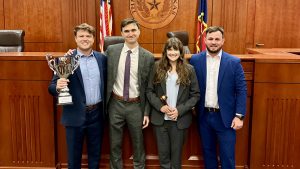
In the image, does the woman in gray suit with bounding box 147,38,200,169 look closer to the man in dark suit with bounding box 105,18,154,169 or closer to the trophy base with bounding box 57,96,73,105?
the man in dark suit with bounding box 105,18,154,169

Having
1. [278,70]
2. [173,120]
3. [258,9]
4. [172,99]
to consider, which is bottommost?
[173,120]

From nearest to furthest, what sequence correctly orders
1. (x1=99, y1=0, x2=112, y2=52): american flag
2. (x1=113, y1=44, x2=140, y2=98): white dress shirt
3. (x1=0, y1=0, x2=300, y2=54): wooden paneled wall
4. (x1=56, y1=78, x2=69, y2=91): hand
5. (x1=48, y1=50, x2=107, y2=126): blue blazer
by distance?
(x1=56, y1=78, x2=69, y2=91): hand < (x1=48, y1=50, x2=107, y2=126): blue blazer < (x1=113, y1=44, x2=140, y2=98): white dress shirt < (x1=99, y1=0, x2=112, y2=52): american flag < (x1=0, y1=0, x2=300, y2=54): wooden paneled wall

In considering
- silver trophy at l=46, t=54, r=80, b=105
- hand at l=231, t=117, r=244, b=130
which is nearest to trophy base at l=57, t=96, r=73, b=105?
silver trophy at l=46, t=54, r=80, b=105

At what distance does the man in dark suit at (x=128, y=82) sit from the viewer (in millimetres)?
2709

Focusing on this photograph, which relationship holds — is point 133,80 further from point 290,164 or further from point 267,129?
point 290,164

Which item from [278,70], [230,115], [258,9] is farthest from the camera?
[258,9]

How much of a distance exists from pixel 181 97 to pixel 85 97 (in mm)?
759

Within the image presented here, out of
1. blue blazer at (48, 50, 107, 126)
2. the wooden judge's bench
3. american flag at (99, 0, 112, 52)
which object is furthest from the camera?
american flag at (99, 0, 112, 52)

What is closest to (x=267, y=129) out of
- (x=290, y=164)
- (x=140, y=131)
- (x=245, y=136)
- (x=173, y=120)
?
(x=245, y=136)

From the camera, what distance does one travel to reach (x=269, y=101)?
295 cm

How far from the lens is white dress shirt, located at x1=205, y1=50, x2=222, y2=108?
271cm

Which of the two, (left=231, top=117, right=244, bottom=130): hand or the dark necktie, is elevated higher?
the dark necktie

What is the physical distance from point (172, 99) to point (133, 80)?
0.35 metres

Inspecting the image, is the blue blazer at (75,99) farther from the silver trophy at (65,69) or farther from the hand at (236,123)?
the hand at (236,123)
